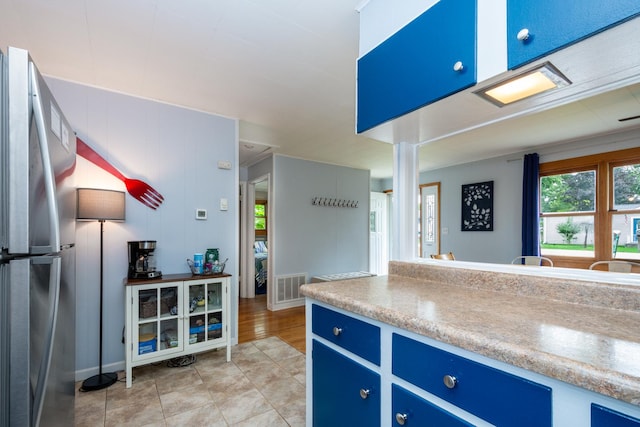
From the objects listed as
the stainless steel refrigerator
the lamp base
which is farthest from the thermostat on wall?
the stainless steel refrigerator

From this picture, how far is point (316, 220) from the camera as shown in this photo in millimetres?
5012

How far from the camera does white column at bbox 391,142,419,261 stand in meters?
1.78

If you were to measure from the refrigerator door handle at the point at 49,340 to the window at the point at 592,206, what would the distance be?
5.11m

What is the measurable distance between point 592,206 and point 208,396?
475 centimetres

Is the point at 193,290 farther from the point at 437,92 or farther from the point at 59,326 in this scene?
the point at 437,92

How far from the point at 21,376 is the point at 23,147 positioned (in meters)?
0.73

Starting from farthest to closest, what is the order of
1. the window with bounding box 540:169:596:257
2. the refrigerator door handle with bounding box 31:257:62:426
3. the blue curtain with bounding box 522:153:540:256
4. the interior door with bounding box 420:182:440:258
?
the interior door with bounding box 420:182:440:258 → the blue curtain with bounding box 522:153:540:256 → the window with bounding box 540:169:596:257 → the refrigerator door handle with bounding box 31:257:62:426

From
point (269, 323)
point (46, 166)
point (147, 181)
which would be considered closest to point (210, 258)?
point (147, 181)

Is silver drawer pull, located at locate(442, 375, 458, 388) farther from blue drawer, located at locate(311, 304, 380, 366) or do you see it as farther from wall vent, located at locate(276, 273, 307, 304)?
wall vent, located at locate(276, 273, 307, 304)

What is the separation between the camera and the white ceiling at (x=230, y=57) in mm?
1652

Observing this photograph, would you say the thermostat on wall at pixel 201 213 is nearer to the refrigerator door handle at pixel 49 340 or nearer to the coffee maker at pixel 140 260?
the coffee maker at pixel 140 260

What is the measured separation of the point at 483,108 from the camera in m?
1.29

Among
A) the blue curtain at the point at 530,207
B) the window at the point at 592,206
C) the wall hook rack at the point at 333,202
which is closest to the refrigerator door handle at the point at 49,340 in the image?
the wall hook rack at the point at 333,202

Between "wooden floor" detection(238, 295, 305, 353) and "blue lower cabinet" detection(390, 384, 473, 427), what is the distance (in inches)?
83.2
